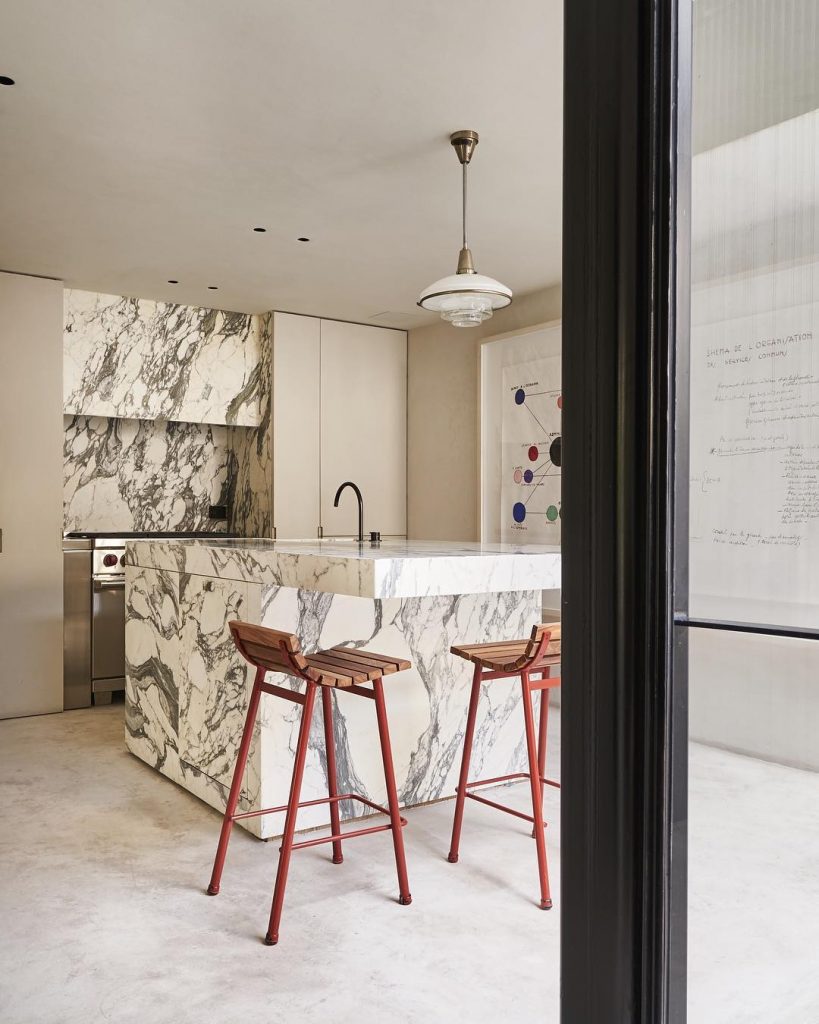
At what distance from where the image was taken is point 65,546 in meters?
4.88

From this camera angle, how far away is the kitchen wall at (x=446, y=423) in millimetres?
5469

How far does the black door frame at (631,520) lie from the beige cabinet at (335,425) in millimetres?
4907

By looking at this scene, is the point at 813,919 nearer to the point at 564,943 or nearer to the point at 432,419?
the point at 564,943

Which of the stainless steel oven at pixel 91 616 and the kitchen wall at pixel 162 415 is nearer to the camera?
the stainless steel oven at pixel 91 616

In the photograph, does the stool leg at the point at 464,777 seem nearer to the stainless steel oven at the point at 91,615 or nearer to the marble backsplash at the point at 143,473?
the stainless steel oven at the point at 91,615

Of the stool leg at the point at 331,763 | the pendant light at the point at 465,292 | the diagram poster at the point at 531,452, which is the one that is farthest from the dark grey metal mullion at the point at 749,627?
the diagram poster at the point at 531,452

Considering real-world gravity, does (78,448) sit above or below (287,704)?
above

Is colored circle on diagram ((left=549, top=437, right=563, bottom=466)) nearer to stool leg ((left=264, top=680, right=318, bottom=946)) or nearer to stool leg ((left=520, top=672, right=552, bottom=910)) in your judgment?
stool leg ((left=520, top=672, right=552, bottom=910))

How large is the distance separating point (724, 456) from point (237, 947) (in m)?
2.03

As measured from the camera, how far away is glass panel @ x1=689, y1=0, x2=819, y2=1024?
579 mm

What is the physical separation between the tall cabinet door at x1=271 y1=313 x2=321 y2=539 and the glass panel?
16.3 feet

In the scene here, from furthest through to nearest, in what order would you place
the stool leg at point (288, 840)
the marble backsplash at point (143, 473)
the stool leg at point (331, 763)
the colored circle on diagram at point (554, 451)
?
the marble backsplash at point (143, 473) < the colored circle on diagram at point (554, 451) < the stool leg at point (331, 763) < the stool leg at point (288, 840)

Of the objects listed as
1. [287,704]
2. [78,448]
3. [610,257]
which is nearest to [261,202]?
[287,704]

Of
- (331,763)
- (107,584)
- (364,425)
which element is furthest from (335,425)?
(331,763)
